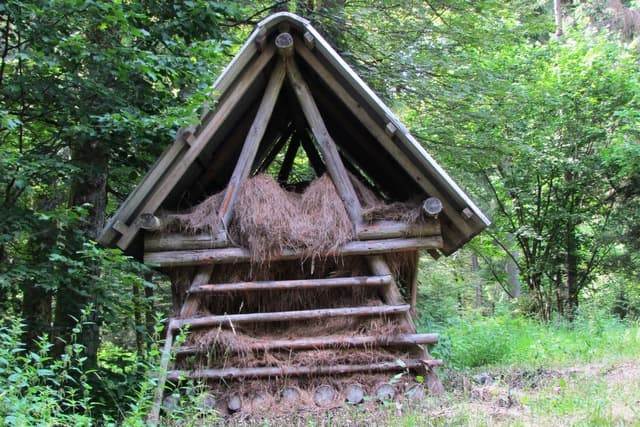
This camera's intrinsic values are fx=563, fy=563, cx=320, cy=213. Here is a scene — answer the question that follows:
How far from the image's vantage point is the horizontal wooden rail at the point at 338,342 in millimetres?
6273

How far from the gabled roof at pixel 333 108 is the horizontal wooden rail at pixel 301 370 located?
66.5 inches

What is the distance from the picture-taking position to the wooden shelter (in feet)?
20.7

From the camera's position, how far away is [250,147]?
6.89m

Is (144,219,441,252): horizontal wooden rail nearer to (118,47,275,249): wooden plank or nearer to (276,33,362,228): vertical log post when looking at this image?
(276,33,362,228): vertical log post

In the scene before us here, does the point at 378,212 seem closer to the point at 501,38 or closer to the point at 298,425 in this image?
the point at 298,425

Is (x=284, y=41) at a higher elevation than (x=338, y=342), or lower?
higher

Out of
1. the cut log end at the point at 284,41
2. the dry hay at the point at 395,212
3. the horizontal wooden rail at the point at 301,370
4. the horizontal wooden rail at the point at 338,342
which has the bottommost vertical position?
the horizontal wooden rail at the point at 301,370

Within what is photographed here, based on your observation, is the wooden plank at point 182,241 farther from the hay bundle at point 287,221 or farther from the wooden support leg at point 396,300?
the wooden support leg at point 396,300

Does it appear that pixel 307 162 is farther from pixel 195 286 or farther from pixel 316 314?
pixel 316 314

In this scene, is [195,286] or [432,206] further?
[195,286]

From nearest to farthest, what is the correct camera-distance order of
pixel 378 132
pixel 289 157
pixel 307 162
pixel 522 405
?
pixel 522 405 < pixel 378 132 < pixel 289 157 < pixel 307 162

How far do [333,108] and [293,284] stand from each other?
2.83m

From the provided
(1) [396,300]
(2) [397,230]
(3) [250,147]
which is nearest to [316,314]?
(1) [396,300]

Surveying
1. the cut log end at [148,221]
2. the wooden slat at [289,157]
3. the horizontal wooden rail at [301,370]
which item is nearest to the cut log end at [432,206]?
the horizontal wooden rail at [301,370]
